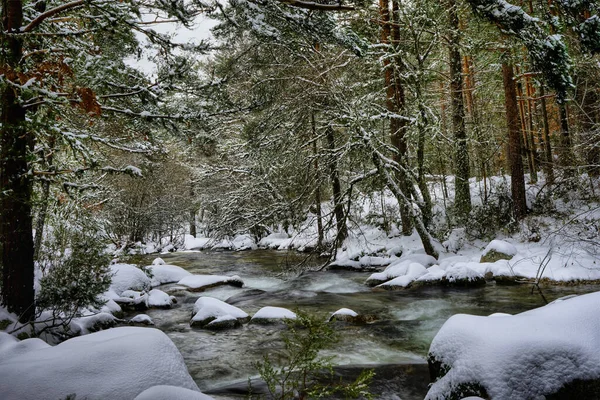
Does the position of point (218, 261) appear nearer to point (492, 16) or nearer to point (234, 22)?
point (234, 22)

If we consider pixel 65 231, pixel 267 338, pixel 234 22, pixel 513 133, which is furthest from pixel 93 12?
pixel 513 133

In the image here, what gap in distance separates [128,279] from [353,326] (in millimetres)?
6403

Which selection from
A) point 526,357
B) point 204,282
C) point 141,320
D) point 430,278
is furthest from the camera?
point 204,282

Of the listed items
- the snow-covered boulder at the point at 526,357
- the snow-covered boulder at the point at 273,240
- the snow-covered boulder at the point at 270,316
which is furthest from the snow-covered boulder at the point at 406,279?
the snow-covered boulder at the point at 273,240

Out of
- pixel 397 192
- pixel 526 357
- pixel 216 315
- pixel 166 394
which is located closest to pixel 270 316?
pixel 216 315

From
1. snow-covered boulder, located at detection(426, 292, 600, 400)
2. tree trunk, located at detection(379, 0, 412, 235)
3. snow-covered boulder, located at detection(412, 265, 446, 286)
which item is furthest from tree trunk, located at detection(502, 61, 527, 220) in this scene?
snow-covered boulder, located at detection(426, 292, 600, 400)

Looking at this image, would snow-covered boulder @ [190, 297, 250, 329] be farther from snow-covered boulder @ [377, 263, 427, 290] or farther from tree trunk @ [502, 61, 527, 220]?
tree trunk @ [502, 61, 527, 220]

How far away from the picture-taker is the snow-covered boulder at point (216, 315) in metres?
7.43

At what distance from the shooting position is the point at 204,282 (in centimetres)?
1187

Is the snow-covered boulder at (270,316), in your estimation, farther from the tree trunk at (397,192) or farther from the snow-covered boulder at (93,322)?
the tree trunk at (397,192)

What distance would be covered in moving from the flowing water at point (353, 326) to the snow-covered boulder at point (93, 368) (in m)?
1.32

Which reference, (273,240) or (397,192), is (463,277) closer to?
(397,192)

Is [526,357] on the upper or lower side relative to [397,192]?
lower

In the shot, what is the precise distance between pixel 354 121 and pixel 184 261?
1303 cm
